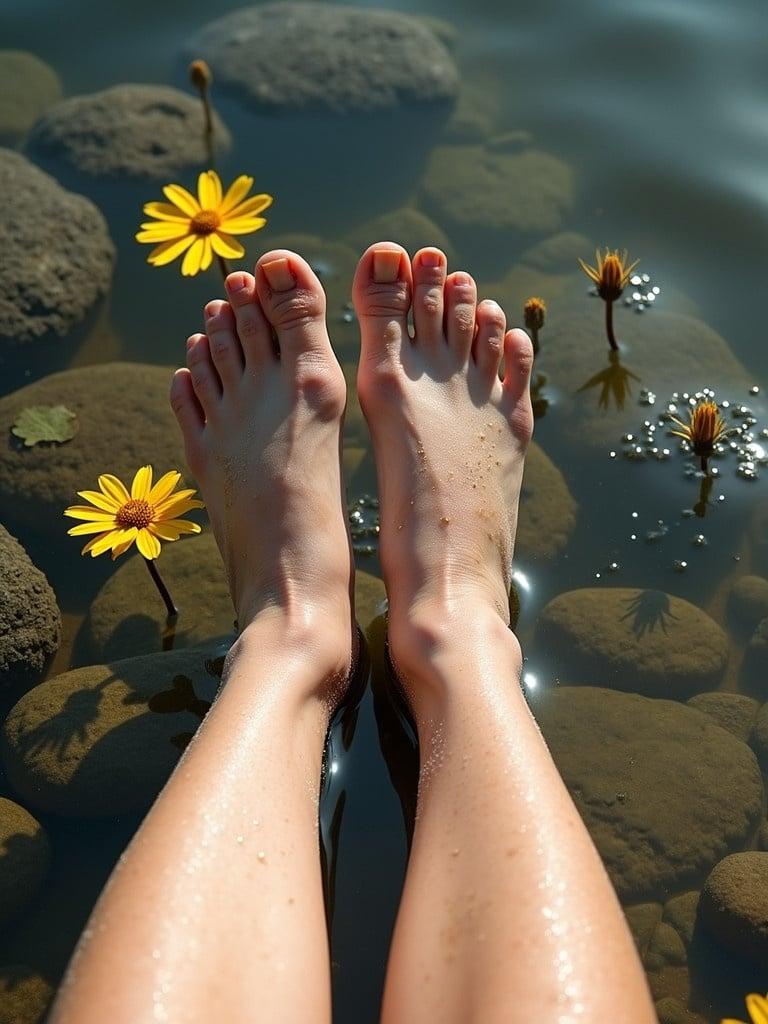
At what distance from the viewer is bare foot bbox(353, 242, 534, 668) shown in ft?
7.75

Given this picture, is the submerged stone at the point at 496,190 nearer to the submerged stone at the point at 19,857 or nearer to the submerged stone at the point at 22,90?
the submerged stone at the point at 22,90

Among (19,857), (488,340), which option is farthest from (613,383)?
(19,857)

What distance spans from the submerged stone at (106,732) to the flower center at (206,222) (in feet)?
3.76

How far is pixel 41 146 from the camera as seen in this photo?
3.70 meters

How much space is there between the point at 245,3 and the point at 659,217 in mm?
1947

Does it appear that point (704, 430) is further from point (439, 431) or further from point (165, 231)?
point (165, 231)

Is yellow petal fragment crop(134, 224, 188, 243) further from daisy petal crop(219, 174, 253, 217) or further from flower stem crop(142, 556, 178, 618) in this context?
flower stem crop(142, 556, 178, 618)

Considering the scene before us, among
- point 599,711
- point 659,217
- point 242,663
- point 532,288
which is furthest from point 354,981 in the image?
point 659,217

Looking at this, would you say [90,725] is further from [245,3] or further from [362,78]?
[245,3]

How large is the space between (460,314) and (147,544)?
1066 mm

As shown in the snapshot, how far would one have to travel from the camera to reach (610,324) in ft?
9.86

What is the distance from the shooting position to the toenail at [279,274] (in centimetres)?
267

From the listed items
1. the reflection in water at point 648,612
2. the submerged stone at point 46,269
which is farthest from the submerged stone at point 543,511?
the submerged stone at point 46,269

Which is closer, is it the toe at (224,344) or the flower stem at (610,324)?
the toe at (224,344)
